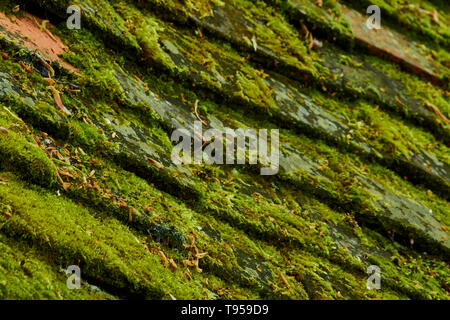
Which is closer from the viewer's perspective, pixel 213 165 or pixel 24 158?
pixel 24 158

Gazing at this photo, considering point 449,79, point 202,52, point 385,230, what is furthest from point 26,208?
point 449,79

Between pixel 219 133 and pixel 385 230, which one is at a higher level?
pixel 219 133

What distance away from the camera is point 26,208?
7.26 feet

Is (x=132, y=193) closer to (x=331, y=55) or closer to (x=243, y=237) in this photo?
(x=243, y=237)

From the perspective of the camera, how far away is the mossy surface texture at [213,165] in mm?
2379

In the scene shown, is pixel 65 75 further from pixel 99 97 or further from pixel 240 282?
pixel 240 282

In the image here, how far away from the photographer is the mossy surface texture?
2.38 meters

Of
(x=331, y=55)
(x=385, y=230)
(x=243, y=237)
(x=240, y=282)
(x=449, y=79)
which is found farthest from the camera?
(x=449, y=79)

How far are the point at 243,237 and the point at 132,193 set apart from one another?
0.85 metres

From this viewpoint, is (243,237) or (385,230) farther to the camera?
(385,230)

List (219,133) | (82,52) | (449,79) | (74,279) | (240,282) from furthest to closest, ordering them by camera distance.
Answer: (449,79)
(219,133)
(82,52)
(240,282)
(74,279)

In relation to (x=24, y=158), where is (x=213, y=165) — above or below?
below

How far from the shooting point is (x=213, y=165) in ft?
11.0

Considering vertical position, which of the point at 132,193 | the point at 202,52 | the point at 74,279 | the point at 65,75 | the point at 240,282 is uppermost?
the point at 202,52
